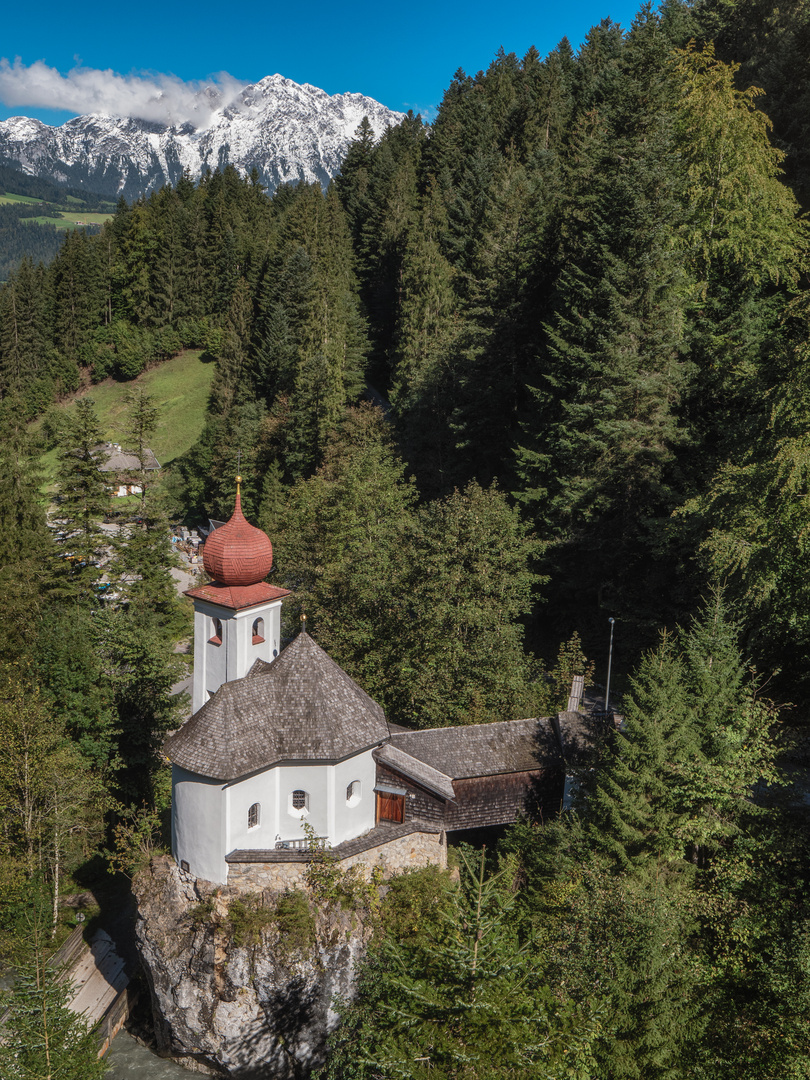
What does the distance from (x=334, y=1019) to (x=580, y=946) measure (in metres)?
11.9

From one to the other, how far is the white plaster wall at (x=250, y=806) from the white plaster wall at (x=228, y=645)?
3.68 metres

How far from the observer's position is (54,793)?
29.4 m

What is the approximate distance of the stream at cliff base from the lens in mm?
24859

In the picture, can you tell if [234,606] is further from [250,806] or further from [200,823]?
[200,823]

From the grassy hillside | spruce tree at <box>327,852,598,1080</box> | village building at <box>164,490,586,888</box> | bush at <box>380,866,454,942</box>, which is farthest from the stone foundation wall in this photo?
the grassy hillside

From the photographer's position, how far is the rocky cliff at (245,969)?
75.8ft

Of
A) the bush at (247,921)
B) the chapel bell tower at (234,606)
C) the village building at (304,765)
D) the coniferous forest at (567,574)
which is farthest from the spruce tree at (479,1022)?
the chapel bell tower at (234,606)

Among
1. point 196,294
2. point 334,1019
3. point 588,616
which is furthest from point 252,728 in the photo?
point 196,294

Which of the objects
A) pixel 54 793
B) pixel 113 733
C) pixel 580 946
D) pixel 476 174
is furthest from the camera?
pixel 476 174

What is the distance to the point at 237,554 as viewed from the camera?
85.8 feet

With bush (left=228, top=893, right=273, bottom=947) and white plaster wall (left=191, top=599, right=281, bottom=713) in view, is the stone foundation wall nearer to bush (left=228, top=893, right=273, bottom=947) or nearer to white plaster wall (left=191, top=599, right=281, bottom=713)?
bush (left=228, top=893, right=273, bottom=947)

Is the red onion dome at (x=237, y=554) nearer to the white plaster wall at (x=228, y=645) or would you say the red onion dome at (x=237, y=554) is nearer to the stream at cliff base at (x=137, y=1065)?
the white plaster wall at (x=228, y=645)

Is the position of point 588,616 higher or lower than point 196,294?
lower

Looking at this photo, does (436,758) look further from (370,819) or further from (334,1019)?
(334,1019)
